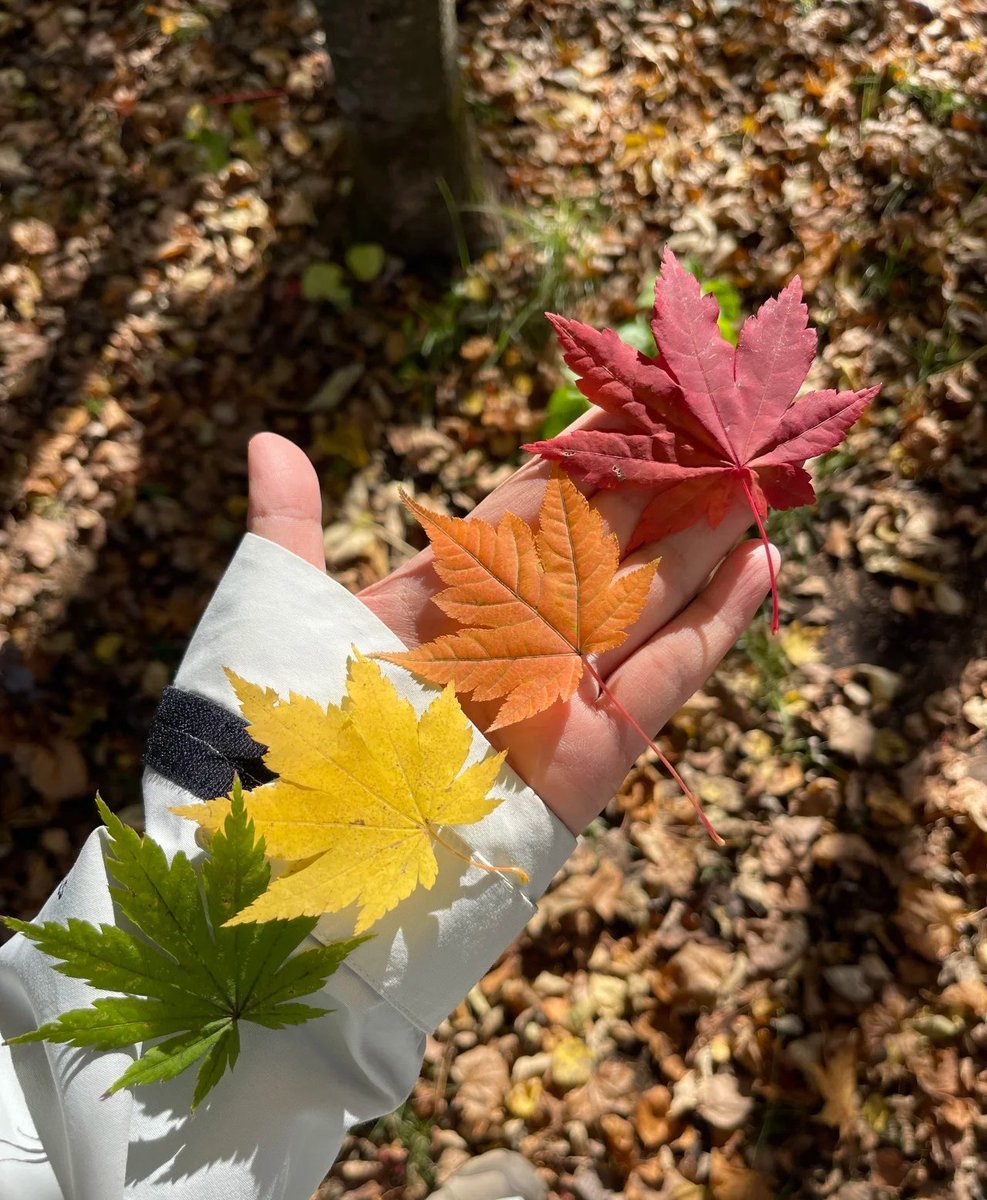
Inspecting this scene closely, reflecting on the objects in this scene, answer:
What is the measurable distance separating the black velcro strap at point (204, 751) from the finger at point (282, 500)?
1.18 feet

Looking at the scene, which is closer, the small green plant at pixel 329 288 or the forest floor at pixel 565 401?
the forest floor at pixel 565 401

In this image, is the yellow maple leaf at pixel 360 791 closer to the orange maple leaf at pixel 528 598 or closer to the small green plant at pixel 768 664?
the orange maple leaf at pixel 528 598

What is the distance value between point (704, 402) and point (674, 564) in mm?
341

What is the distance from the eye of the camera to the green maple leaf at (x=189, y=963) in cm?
131

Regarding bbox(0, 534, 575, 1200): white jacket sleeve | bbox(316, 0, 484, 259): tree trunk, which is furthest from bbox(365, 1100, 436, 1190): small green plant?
bbox(316, 0, 484, 259): tree trunk

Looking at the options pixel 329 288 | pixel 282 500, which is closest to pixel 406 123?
pixel 329 288

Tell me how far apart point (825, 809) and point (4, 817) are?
2.11m

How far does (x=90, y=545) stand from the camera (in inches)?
98.0

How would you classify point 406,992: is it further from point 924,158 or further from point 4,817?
point 924,158

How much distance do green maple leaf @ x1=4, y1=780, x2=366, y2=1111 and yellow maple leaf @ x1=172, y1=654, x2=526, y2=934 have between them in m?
0.06

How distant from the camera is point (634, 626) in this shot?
1.74 metres

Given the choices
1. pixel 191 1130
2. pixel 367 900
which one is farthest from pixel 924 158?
pixel 191 1130

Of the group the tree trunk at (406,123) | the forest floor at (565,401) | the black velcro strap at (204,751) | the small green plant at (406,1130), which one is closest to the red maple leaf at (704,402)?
the black velcro strap at (204,751)

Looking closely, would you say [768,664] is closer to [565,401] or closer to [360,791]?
[565,401]
